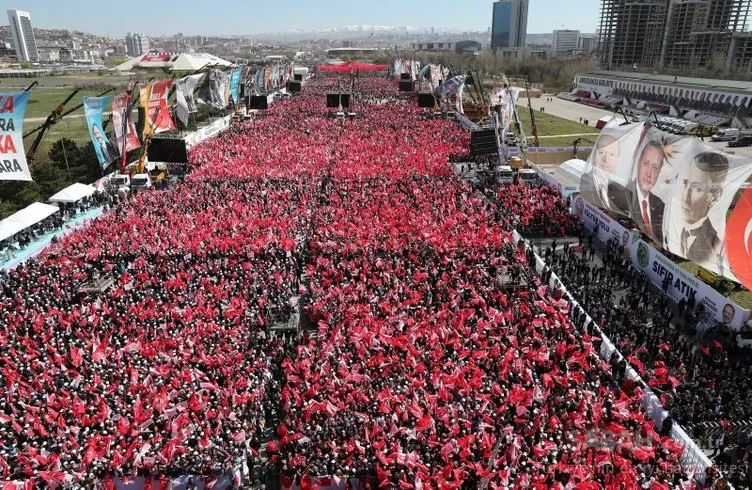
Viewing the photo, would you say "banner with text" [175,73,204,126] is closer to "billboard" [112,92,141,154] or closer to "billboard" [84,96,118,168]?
"billboard" [112,92,141,154]

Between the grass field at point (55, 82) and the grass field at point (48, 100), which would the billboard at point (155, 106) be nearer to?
the grass field at point (48, 100)

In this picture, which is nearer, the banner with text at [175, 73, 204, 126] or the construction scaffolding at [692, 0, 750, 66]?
the banner with text at [175, 73, 204, 126]

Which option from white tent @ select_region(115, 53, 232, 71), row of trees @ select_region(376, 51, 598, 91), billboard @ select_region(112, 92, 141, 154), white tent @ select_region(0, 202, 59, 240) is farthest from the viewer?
white tent @ select_region(115, 53, 232, 71)

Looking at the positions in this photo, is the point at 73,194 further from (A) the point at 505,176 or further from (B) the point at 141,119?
(A) the point at 505,176

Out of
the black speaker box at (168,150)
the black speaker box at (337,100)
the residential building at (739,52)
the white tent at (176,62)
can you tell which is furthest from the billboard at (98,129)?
the residential building at (739,52)

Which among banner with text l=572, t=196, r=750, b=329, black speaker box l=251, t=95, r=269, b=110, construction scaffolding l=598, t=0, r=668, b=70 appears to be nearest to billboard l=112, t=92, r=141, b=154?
banner with text l=572, t=196, r=750, b=329

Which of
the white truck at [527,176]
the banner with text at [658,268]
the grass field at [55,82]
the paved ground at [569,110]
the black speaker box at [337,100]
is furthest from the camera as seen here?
the grass field at [55,82]

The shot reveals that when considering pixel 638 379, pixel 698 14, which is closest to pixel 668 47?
pixel 698 14

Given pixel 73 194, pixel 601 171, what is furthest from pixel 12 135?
pixel 601 171
